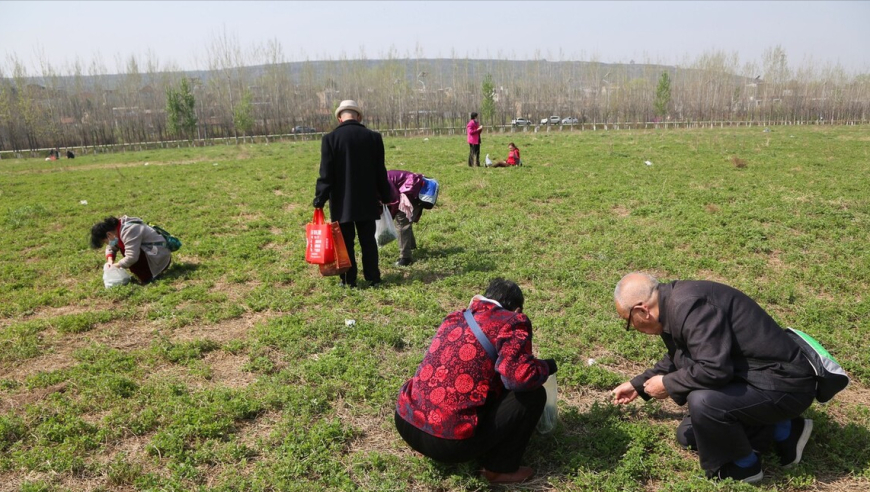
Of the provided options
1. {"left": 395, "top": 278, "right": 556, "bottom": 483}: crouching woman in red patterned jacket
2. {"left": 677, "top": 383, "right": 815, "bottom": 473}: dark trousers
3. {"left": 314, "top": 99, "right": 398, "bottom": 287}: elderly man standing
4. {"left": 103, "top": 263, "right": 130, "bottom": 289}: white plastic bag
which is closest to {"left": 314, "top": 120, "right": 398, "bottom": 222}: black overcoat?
{"left": 314, "top": 99, "right": 398, "bottom": 287}: elderly man standing

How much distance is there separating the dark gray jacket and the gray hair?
0.43 feet

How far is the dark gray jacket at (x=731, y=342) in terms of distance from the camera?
308cm

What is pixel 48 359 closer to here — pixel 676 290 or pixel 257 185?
pixel 676 290

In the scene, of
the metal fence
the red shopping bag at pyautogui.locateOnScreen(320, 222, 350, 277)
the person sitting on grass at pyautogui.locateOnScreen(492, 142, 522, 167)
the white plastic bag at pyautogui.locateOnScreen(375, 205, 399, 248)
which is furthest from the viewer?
the metal fence

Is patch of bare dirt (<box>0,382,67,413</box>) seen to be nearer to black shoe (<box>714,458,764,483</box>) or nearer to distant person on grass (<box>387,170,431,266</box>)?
distant person on grass (<box>387,170,431,266</box>)

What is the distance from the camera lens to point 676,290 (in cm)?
323

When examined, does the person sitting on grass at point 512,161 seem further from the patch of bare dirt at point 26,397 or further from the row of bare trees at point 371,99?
the row of bare trees at point 371,99

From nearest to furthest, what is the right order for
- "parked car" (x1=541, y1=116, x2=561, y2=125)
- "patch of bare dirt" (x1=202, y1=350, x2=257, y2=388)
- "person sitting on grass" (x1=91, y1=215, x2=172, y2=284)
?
1. "patch of bare dirt" (x1=202, y1=350, x2=257, y2=388)
2. "person sitting on grass" (x1=91, y1=215, x2=172, y2=284)
3. "parked car" (x1=541, y1=116, x2=561, y2=125)

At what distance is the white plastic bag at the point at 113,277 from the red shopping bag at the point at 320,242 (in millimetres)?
2620

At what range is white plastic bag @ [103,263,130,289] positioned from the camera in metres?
7.08

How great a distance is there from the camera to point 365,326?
5.67 m

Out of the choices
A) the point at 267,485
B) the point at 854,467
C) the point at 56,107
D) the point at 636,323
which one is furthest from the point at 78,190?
the point at 56,107

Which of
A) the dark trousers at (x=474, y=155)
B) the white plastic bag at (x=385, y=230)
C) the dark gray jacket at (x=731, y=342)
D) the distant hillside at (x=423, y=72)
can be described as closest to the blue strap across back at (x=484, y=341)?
the dark gray jacket at (x=731, y=342)

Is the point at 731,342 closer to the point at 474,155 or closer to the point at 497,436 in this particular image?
the point at 497,436
